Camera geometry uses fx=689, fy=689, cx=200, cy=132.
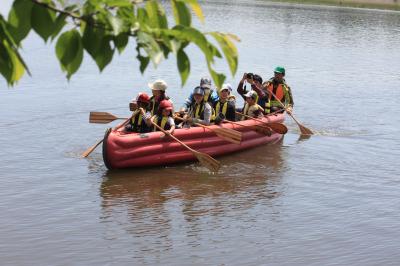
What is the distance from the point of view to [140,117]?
11805 millimetres

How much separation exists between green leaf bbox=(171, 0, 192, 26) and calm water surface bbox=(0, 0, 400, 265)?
596 cm

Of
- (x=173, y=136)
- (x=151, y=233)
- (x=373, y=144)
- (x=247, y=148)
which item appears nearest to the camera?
(x=151, y=233)

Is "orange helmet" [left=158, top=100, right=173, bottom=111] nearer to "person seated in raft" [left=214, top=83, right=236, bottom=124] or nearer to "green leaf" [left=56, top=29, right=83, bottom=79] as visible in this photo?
"person seated in raft" [left=214, top=83, right=236, bottom=124]

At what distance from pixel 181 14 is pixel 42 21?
1.46 ft

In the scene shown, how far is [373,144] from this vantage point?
14867 mm

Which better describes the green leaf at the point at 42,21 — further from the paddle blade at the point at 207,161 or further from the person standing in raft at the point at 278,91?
the person standing in raft at the point at 278,91

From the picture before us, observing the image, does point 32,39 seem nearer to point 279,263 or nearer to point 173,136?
point 173,136

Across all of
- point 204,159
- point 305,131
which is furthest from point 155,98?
point 305,131

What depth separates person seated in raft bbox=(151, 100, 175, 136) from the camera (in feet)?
38.2

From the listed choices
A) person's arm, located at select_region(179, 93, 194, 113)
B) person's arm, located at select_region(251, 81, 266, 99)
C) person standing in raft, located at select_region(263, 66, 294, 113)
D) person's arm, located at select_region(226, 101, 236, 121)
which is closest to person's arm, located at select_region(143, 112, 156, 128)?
person's arm, located at select_region(179, 93, 194, 113)

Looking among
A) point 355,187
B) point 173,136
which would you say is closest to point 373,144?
point 355,187

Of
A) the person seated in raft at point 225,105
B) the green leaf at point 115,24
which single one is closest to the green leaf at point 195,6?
the green leaf at point 115,24

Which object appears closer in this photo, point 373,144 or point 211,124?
point 211,124

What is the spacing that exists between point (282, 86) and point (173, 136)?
15.3 ft
